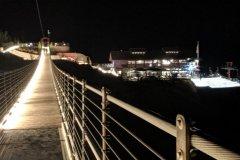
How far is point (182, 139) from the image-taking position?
1.17 meters

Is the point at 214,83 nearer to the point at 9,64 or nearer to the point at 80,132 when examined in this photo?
the point at 9,64

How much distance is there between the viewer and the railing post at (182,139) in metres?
1.13

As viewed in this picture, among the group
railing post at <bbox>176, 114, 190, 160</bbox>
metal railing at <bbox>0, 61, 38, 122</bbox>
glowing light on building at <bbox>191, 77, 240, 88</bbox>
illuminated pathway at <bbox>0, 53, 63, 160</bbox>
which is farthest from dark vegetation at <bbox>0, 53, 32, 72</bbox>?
railing post at <bbox>176, 114, 190, 160</bbox>

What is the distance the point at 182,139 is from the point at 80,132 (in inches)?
205

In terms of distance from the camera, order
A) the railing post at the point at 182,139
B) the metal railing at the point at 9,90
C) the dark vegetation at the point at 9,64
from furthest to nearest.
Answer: the dark vegetation at the point at 9,64 → the metal railing at the point at 9,90 → the railing post at the point at 182,139

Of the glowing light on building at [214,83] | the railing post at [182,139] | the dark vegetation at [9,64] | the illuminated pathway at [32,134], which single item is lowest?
the glowing light on building at [214,83]

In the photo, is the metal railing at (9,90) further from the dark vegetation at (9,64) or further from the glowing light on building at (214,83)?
the glowing light on building at (214,83)

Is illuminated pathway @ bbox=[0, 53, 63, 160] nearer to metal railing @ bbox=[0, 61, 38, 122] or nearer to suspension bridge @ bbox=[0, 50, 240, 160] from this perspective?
suspension bridge @ bbox=[0, 50, 240, 160]

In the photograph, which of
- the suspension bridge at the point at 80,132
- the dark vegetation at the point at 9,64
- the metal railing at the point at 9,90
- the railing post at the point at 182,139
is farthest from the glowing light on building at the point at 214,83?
the railing post at the point at 182,139

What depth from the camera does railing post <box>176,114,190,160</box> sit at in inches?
44.7

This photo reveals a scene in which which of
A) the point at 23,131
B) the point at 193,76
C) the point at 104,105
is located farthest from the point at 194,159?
the point at 193,76

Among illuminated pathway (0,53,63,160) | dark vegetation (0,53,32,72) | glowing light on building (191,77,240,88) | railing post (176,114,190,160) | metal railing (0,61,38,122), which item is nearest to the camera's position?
railing post (176,114,190,160)

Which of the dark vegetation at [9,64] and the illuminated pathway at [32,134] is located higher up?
the dark vegetation at [9,64]

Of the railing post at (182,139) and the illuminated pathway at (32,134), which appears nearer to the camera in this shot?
the railing post at (182,139)
